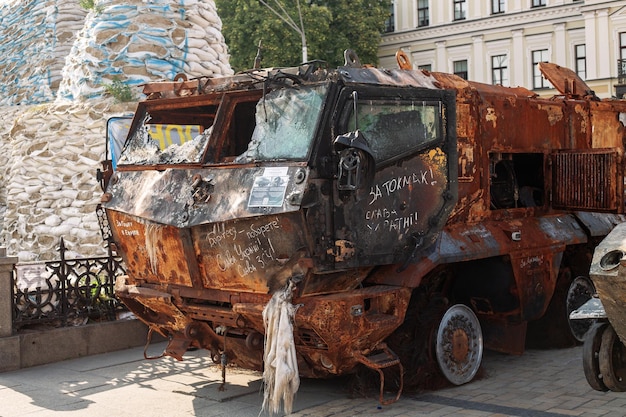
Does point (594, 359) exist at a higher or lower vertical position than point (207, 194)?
lower

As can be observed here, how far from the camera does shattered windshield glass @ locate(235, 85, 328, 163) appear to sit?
6.89 m

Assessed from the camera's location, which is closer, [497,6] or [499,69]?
[497,6]

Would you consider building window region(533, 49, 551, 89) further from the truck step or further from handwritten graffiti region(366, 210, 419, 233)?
the truck step

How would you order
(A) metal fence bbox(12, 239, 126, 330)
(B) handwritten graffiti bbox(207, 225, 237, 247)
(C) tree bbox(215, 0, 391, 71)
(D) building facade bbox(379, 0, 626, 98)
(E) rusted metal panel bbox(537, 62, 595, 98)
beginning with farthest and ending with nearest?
(D) building facade bbox(379, 0, 626, 98) < (C) tree bbox(215, 0, 391, 71) < (E) rusted metal panel bbox(537, 62, 595, 98) < (A) metal fence bbox(12, 239, 126, 330) < (B) handwritten graffiti bbox(207, 225, 237, 247)

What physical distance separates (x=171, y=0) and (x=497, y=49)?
30.5 meters

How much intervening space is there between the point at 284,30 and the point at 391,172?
97.3 feet

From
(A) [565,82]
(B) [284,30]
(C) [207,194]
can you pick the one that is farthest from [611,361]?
(B) [284,30]

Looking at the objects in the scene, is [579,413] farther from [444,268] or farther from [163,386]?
[163,386]

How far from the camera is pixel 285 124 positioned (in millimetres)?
7082

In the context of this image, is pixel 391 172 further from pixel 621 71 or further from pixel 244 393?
pixel 621 71

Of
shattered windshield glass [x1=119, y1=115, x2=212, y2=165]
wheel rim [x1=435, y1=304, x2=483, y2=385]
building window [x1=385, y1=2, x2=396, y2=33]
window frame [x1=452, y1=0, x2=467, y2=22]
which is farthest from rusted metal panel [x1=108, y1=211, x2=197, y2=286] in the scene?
building window [x1=385, y1=2, x2=396, y2=33]

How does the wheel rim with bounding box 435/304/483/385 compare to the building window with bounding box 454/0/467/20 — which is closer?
the wheel rim with bounding box 435/304/483/385

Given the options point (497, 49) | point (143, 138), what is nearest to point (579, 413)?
point (143, 138)

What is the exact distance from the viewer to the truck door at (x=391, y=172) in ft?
22.3
